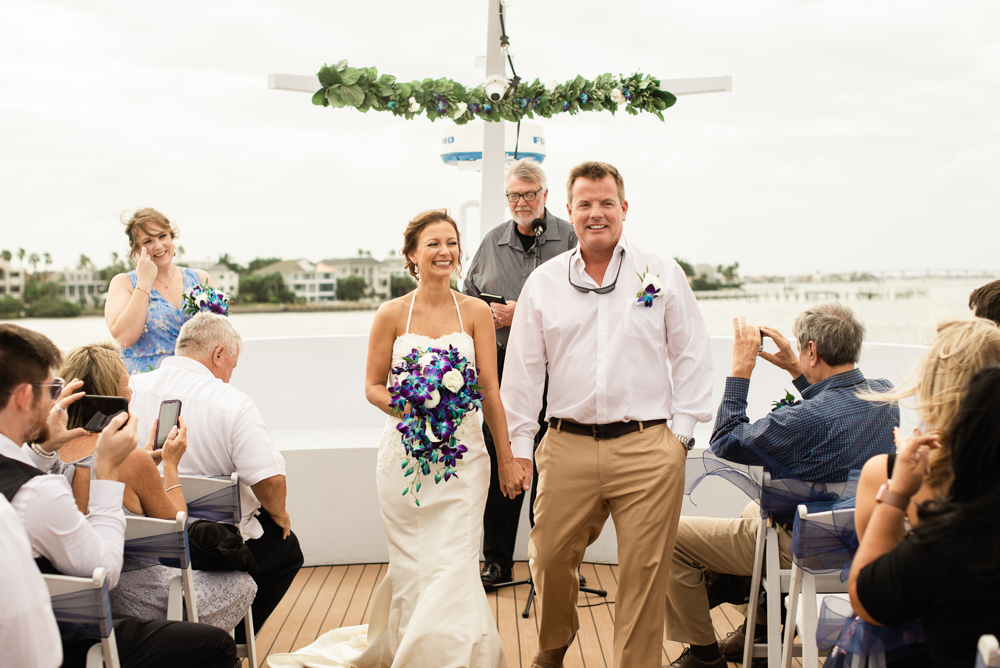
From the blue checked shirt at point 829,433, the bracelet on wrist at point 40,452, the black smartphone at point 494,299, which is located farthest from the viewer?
the black smartphone at point 494,299

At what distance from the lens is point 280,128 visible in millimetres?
19938

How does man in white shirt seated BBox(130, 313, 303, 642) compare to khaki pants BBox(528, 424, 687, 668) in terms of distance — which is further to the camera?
man in white shirt seated BBox(130, 313, 303, 642)

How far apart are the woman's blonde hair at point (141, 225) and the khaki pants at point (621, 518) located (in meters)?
2.39

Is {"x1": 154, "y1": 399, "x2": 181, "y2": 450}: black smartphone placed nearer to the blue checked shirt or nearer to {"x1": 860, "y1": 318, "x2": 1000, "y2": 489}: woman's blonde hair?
the blue checked shirt

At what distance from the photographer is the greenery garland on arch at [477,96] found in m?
3.98

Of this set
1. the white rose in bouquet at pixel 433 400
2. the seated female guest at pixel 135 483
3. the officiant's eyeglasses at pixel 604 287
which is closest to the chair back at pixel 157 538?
the seated female guest at pixel 135 483

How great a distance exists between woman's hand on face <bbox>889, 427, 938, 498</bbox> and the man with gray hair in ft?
7.83

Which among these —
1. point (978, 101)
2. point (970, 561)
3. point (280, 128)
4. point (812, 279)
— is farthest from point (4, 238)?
point (978, 101)

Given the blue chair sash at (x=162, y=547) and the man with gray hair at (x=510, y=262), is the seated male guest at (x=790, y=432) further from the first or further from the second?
the blue chair sash at (x=162, y=547)

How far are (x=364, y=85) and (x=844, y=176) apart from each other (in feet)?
80.5

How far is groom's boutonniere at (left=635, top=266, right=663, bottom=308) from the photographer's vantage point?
2787mm

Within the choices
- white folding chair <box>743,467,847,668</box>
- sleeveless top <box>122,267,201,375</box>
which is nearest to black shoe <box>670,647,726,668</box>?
white folding chair <box>743,467,847,668</box>

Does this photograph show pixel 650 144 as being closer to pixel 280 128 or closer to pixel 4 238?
pixel 280 128

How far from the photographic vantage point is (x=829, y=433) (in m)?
2.54
